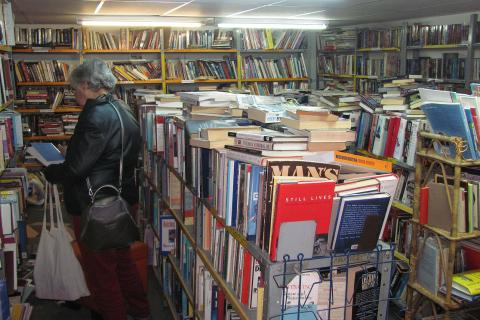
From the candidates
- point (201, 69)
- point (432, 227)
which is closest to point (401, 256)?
point (432, 227)

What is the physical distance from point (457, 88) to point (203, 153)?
13.8ft

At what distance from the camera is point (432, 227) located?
2734 millimetres

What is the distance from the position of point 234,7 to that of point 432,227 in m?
2.75

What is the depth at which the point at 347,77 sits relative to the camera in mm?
7102

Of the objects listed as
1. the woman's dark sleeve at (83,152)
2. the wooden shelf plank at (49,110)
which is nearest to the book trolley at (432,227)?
the woman's dark sleeve at (83,152)

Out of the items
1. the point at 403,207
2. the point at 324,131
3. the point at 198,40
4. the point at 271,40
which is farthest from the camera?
the point at 271,40

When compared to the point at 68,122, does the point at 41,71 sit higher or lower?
higher

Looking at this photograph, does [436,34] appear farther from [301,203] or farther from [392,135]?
[301,203]

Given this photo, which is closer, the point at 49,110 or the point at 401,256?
the point at 401,256

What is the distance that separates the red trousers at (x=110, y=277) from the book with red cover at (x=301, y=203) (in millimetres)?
1675

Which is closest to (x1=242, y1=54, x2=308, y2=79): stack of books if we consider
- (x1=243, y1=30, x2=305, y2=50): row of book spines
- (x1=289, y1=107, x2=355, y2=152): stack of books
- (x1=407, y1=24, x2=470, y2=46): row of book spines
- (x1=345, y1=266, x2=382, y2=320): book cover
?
(x1=243, y1=30, x2=305, y2=50): row of book spines

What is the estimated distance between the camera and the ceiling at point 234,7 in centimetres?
400

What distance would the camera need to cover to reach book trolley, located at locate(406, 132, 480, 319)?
2.55m

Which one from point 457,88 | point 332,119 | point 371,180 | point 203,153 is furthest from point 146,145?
point 457,88
